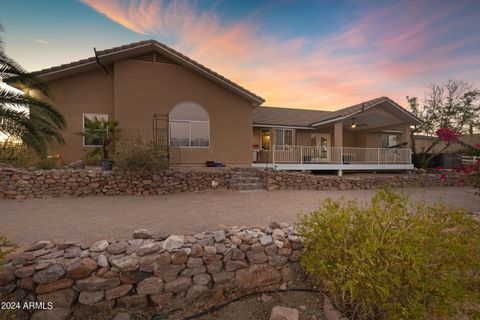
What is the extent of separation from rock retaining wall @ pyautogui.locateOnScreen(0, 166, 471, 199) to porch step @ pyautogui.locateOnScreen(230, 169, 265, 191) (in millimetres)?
78

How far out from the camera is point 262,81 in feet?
48.4

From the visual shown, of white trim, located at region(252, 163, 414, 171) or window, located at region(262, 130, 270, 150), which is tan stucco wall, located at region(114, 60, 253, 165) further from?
window, located at region(262, 130, 270, 150)

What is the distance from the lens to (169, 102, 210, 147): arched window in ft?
37.0

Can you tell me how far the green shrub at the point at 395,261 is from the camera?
2.08m

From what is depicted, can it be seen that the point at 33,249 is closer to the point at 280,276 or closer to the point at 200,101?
the point at 280,276

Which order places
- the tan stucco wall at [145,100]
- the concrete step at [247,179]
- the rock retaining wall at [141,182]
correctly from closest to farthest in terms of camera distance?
the rock retaining wall at [141,182], the concrete step at [247,179], the tan stucco wall at [145,100]

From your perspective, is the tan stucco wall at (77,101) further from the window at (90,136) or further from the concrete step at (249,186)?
the concrete step at (249,186)

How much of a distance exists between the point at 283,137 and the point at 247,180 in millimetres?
7074

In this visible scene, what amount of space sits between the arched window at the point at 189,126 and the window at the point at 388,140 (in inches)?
686

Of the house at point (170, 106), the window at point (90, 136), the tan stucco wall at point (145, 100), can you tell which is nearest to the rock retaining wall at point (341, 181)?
the house at point (170, 106)

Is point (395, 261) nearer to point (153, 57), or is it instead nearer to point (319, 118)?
point (153, 57)

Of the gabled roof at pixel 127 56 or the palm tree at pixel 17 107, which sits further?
the gabled roof at pixel 127 56

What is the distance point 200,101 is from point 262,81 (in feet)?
18.5

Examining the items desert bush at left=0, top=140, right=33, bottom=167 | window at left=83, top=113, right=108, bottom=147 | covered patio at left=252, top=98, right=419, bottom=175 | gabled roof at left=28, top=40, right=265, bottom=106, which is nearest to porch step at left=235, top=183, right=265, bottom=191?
covered patio at left=252, top=98, right=419, bottom=175
